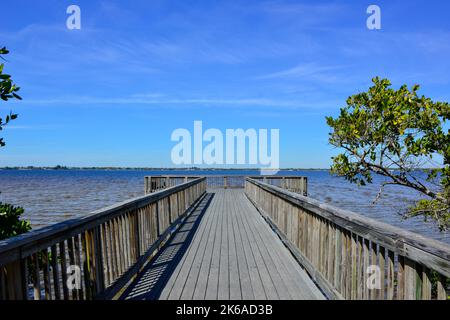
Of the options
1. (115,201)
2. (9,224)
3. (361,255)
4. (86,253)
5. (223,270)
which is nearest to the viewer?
(361,255)

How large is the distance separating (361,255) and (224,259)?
2692 millimetres

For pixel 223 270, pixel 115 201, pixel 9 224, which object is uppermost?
pixel 9 224

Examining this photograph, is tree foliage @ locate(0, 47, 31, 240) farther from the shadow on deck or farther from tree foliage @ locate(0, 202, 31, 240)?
the shadow on deck

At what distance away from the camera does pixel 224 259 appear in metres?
5.22

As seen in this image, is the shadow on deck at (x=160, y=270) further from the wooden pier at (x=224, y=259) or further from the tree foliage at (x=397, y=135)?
the tree foliage at (x=397, y=135)

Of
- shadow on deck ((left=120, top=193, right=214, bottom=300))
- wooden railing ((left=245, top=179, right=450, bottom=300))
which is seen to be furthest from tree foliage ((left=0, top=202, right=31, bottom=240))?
wooden railing ((left=245, top=179, right=450, bottom=300))

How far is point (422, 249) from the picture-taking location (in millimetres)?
1918

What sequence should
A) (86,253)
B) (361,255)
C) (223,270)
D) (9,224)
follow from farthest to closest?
(223,270), (9,224), (86,253), (361,255)

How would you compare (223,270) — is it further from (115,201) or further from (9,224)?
(115,201)

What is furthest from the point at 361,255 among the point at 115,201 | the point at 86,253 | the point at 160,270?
the point at 115,201

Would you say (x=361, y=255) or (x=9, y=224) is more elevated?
(x=9, y=224)

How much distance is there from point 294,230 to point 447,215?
3.19 metres
